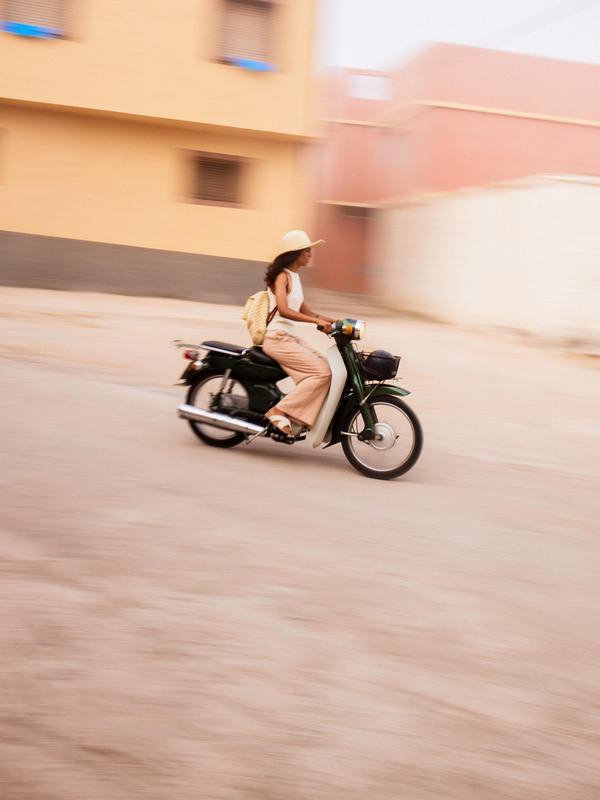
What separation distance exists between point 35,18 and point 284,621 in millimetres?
16833

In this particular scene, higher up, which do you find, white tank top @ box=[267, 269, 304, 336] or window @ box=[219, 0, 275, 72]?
Result: window @ box=[219, 0, 275, 72]

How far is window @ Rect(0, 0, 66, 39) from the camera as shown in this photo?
58.5ft

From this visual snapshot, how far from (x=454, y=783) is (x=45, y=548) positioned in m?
2.34

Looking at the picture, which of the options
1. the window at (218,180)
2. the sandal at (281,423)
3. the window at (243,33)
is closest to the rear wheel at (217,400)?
the sandal at (281,423)

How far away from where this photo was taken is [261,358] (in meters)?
7.07

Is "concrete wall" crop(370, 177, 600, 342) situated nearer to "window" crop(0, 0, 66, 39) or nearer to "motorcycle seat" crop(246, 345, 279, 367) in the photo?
"window" crop(0, 0, 66, 39)

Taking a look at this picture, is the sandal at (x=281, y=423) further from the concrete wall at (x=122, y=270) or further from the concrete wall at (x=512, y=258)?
the concrete wall at (x=122, y=270)

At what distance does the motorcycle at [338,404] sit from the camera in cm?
676

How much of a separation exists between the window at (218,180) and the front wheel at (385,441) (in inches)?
524

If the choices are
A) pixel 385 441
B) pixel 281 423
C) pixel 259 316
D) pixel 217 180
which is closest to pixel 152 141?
pixel 217 180

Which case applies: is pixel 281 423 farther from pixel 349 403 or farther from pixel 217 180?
pixel 217 180

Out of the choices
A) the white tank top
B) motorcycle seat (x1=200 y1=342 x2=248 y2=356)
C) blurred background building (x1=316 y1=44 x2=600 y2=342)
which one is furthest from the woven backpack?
blurred background building (x1=316 y1=44 x2=600 y2=342)

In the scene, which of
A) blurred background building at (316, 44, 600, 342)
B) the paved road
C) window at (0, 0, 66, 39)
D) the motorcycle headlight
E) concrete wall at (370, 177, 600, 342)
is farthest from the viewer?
blurred background building at (316, 44, 600, 342)

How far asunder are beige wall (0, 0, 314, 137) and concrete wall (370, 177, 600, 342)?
4.14 metres
